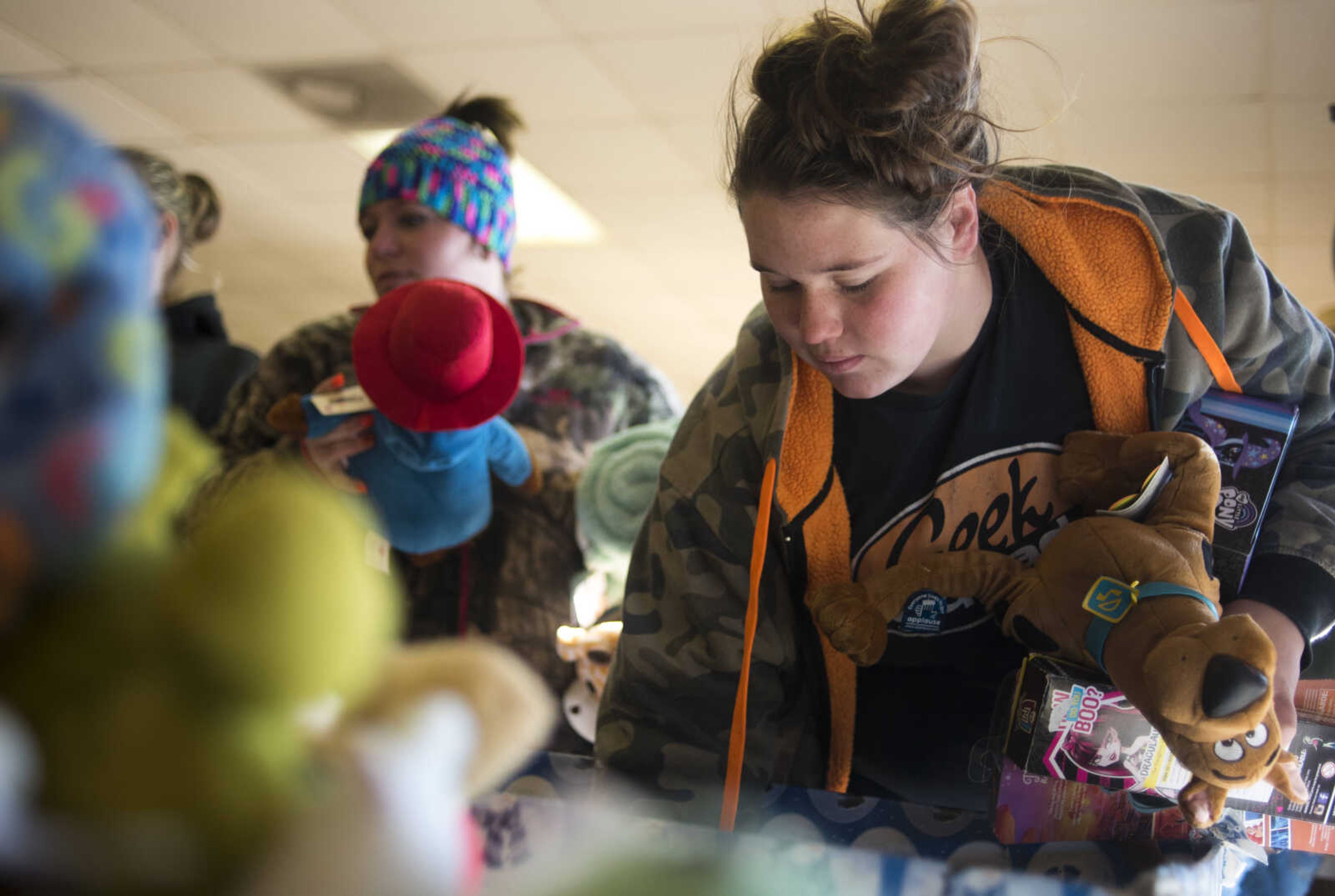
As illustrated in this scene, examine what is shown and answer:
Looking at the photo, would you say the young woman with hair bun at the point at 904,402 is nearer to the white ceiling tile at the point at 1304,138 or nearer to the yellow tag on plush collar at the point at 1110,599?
the yellow tag on plush collar at the point at 1110,599

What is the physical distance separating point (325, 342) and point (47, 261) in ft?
3.96

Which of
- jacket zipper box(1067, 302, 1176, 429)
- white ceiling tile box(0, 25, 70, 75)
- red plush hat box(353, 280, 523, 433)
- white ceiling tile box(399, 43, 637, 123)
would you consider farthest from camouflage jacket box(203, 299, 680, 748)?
white ceiling tile box(0, 25, 70, 75)

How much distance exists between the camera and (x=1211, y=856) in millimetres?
583

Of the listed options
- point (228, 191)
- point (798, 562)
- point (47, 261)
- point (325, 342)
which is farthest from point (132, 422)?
point (228, 191)

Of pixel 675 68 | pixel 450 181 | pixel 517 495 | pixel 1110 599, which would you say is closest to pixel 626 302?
pixel 675 68

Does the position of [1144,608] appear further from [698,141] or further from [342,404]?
[698,141]

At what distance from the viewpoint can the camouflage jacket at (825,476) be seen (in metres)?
0.80

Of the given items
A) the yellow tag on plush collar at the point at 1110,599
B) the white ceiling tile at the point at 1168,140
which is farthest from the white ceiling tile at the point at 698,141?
the yellow tag on plush collar at the point at 1110,599

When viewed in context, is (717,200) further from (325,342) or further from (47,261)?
(47,261)

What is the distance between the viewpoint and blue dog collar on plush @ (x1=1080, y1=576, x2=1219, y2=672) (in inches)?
24.6

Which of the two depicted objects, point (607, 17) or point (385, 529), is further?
Result: point (607, 17)

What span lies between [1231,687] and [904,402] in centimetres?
Answer: 38

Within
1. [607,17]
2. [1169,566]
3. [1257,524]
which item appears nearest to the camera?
[1169,566]

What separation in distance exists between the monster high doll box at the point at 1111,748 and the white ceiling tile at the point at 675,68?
210 centimetres
